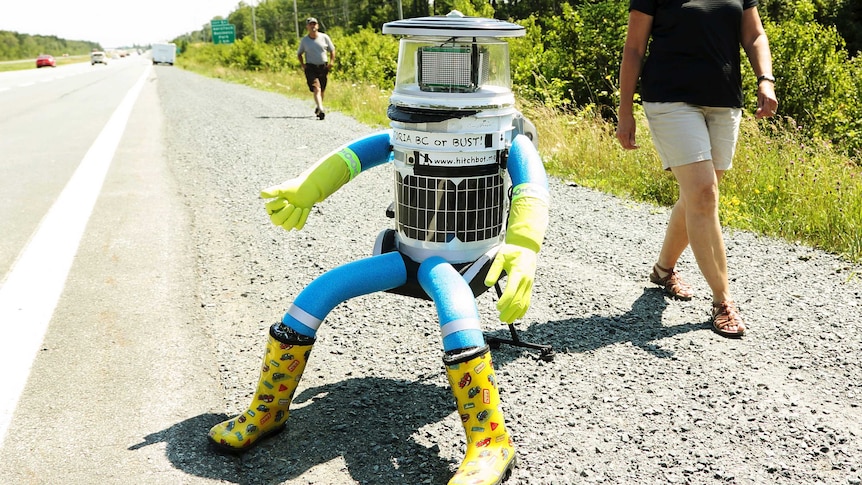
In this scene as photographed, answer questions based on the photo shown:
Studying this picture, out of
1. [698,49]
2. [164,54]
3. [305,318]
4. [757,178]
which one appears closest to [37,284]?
[305,318]

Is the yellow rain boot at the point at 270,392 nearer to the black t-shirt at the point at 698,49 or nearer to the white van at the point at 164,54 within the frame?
the black t-shirt at the point at 698,49

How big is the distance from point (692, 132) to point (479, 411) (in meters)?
1.79

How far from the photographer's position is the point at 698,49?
124 inches

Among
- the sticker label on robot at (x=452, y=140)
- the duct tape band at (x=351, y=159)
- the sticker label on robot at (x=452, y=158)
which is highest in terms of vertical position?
the sticker label on robot at (x=452, y=140)

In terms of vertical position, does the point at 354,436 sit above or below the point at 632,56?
below

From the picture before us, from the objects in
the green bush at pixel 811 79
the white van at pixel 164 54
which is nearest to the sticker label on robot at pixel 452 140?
the green bush at pixel 811 79

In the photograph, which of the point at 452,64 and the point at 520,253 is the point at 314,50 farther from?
the point at 520,253

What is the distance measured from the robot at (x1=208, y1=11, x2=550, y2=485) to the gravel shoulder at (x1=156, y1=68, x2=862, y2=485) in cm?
23

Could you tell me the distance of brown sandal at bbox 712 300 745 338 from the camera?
3180 mm

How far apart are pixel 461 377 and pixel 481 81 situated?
3.33 ft

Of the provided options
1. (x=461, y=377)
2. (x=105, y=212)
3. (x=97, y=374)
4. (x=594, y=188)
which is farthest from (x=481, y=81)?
(x=105, y=212)

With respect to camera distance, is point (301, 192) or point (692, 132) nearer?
point (301, 192)

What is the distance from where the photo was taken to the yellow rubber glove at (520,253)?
7.09 ft

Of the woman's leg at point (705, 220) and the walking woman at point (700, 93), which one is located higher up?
the walking woman at point (700, 93)
